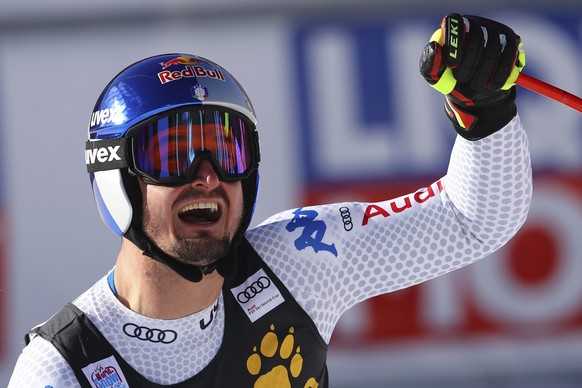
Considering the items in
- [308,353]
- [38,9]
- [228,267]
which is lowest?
[308,353]

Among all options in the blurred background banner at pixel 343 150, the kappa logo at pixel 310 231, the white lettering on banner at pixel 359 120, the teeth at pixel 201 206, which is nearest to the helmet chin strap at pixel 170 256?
the teeth at pixel 201 206

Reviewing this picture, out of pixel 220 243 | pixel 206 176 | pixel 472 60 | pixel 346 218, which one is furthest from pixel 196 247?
pixel 472 60

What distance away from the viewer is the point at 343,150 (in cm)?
568

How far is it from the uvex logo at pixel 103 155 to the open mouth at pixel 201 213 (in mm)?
224

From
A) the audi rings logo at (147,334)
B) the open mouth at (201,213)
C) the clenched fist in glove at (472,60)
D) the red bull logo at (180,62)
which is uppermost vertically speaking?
the red bull logo at (180,62)

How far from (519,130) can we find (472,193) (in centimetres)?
21

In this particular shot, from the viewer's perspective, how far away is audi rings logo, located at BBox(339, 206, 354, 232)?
Answer: 288cm

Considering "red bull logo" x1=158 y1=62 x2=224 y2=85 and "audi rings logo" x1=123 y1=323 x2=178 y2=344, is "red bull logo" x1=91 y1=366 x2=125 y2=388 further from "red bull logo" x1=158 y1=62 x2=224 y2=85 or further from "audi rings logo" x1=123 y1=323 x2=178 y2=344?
"red bull logo" x1=158 y1=62 x2=224 y2=85

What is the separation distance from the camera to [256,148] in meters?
2.73

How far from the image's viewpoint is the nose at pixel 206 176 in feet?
8.41

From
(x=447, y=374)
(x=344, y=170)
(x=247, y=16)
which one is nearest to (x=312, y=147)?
(x=344, y=170)

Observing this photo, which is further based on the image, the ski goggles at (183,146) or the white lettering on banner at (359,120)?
the white lettering on banner at (359,120)

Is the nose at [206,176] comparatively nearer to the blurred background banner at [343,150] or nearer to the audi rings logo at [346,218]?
the audi rings logo at [346,218]

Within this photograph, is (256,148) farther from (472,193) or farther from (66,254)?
(66,254)
